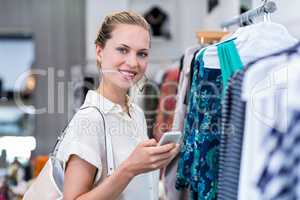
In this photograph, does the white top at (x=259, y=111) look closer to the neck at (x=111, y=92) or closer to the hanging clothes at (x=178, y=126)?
the neck at (x=111, y=92)

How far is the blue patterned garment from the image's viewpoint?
3.90ft

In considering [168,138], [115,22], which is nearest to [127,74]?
[115,22]

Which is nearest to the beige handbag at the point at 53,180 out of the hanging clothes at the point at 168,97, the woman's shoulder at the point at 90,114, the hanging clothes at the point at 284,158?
the woman's shoulder at the point at 90,114

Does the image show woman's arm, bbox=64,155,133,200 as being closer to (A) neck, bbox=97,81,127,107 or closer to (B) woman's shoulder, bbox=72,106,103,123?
(B) woman's shoulder, bbox=72,106,103,123

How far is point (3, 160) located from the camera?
2119 mm

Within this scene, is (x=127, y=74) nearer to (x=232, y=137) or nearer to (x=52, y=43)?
(x=232, y=137)

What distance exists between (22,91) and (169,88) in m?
1.68

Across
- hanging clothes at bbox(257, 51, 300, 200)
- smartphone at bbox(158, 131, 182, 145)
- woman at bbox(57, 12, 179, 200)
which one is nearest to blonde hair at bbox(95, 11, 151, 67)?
woman at bbox(57, 12, 179, 200)

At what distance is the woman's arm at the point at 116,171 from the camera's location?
901 mm

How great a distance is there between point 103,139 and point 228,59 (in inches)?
15.4

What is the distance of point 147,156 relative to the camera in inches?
35.3

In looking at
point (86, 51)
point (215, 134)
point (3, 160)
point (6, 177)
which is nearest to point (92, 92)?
point (215, 134)

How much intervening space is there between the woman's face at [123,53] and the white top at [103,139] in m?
0.07

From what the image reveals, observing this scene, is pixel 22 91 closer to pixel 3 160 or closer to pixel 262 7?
pixel 3 160
